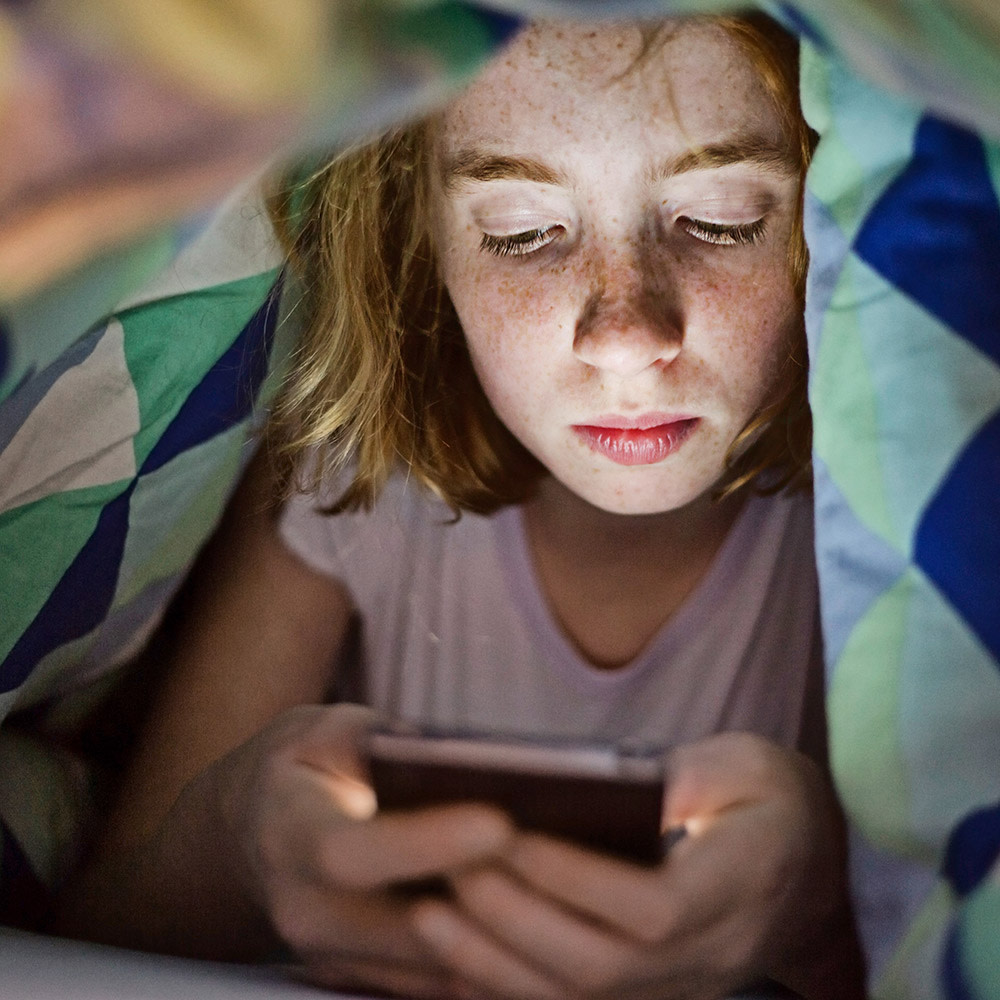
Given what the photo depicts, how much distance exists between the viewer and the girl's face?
1.98 ft

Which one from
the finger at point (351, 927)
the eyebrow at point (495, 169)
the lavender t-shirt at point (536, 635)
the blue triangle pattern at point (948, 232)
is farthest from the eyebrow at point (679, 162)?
the finger at point (351, 927)

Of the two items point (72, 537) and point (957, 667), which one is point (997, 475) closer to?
point (957, 667)

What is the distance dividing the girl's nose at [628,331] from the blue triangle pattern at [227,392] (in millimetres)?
282

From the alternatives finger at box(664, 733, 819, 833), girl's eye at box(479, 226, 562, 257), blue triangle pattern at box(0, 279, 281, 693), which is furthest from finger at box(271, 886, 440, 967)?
girl's eye at box(479, 226, 562, 257)

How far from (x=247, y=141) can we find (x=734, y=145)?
0.34 metres

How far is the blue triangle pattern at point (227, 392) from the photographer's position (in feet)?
2.51

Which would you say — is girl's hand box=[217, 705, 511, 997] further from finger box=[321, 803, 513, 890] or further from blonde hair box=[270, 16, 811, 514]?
blonde hair box=[270, 16, 811, 514]

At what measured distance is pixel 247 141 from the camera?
367 millimetres

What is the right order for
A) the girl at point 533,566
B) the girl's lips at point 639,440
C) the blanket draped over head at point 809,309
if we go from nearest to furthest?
the blanket draped over head at point 809,309 < the girl at point 533,566 < the girl's lips at point 639,440

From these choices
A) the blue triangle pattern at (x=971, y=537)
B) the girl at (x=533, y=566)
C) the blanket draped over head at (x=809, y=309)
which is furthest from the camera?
the girl at (x=533, y=566)

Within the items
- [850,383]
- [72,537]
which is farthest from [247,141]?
[72,537]

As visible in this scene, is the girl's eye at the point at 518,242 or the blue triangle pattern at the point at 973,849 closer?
the blue triangle pattern at the point at 973,849

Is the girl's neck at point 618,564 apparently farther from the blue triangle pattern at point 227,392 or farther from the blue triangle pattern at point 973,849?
the blue triangle pattern at point 973,849

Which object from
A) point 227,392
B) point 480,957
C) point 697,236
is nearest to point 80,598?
point 227,392
